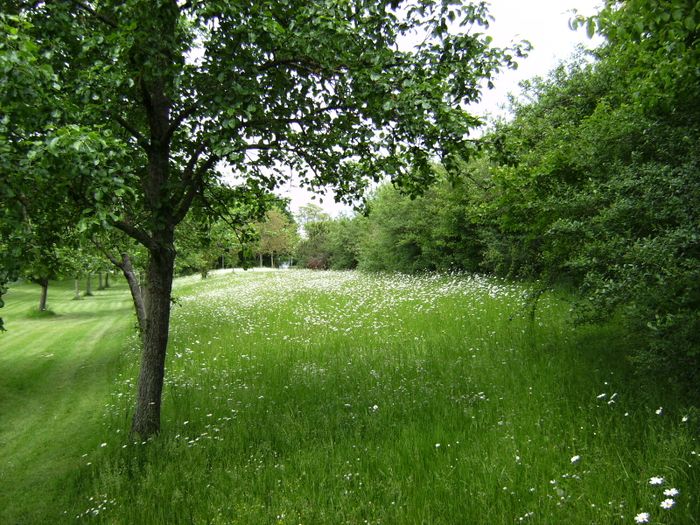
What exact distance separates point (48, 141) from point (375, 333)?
8.35m

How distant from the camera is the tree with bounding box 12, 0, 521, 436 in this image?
4.66 meters

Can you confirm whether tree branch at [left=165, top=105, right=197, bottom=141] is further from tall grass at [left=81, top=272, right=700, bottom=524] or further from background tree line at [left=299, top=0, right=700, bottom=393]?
tall grass at [left=81, top=272, right=700, bottom=524]

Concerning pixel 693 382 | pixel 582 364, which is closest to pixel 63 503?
pixel 582 364

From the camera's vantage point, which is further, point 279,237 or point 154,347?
point 279,237

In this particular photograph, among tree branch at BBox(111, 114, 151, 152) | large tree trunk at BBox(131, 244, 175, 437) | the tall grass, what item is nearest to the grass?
the tall grass

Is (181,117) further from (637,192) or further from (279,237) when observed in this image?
(279,237)

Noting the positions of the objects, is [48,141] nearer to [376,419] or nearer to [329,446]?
[329,446]

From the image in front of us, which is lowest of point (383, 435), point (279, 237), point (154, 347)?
point (383, 435)

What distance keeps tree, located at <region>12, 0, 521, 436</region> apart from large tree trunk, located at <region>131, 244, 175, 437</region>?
2 centimetres

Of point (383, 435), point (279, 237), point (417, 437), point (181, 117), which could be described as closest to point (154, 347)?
point (181, 117)

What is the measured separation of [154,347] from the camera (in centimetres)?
695

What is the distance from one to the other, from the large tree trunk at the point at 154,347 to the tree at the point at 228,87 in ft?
0.06

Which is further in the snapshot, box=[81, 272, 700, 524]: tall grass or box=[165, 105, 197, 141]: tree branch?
box=[165, 105, 197, 141]: tree branch

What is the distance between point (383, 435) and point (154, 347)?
13.5ft
